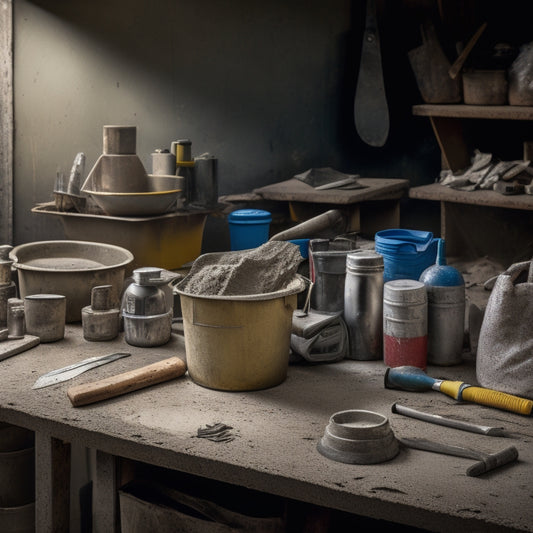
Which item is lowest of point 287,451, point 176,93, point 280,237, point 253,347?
point 287,451

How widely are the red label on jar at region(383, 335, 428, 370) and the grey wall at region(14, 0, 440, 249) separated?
2911mm

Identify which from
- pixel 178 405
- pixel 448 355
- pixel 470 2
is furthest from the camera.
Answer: pixel 470 2

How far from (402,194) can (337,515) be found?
2.96 m

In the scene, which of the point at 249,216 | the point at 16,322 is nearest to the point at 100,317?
the point at 16,322

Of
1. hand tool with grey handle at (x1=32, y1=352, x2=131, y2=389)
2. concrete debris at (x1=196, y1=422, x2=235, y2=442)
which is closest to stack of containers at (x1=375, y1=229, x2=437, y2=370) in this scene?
concrete debris at (x1=196, y1=422, x2=235, y2=442)

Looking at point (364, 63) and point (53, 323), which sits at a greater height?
point (364, 63)

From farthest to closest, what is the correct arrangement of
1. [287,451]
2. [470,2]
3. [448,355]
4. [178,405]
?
[470,2]
[448,355]
[178,405]
[287,451]

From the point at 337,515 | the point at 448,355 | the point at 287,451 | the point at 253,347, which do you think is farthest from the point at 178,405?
the point at 448,355

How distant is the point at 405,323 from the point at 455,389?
28 cm

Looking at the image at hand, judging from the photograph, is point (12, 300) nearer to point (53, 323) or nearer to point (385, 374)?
point (53, 323)

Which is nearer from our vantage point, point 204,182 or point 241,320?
point 241,320

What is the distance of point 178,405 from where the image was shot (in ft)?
7.91

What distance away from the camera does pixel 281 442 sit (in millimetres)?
2150

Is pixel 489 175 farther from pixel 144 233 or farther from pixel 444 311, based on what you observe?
pixel 444 311
